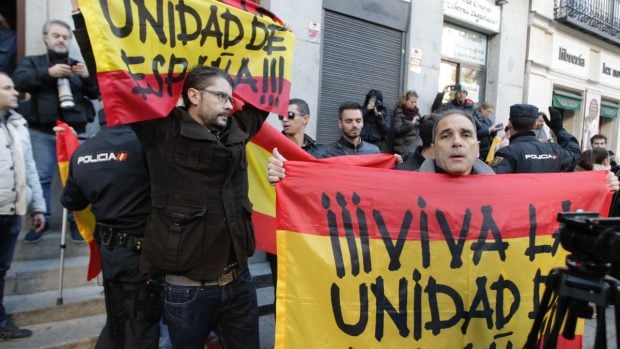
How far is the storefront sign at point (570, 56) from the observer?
12016 millimetres

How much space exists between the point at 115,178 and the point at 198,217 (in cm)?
81

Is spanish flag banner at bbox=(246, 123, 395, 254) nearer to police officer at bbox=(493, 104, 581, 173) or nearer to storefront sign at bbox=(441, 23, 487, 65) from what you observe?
police officer at bbox=(493, 104, 581, 173)

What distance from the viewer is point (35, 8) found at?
4672 millimetres

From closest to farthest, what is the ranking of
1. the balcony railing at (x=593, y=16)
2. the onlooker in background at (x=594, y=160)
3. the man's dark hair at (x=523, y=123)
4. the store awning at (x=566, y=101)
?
the man's dark hair at (x=523, y=123)
the onlooker in background at (x=594, y=160)
the balcony railing at (x=593, y=16)
the store awning at (x=566, y=101)

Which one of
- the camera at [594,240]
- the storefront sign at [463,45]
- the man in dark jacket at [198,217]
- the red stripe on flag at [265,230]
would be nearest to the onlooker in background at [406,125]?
the storefront sign at [463,45]

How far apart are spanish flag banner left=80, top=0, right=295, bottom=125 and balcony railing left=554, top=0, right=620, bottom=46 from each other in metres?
11.2

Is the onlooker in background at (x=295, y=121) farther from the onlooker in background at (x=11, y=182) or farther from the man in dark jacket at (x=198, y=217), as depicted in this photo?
the onlooker in background at (x=11, y=182)

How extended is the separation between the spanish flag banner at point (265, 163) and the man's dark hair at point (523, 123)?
1.89m

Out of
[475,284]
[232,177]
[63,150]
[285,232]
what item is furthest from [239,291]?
[63,150]

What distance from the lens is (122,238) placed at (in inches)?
110

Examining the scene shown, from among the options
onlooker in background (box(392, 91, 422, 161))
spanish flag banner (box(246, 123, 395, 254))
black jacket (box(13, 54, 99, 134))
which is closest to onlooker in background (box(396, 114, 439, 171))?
spanish flag banner (box(246, 123, 395, 254))

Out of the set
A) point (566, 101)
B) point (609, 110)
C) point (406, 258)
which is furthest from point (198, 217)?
point (609, 110)

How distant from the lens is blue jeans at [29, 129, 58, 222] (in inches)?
172

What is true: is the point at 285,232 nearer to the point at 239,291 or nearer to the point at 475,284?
the point at 239,291
